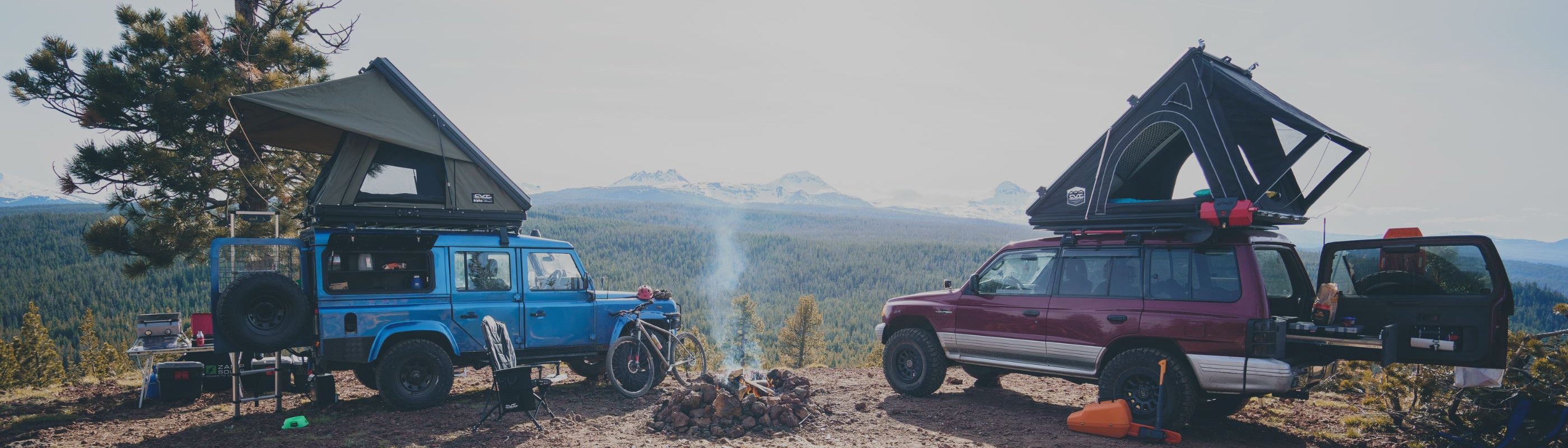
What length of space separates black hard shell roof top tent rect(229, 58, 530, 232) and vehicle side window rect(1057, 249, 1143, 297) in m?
6.92

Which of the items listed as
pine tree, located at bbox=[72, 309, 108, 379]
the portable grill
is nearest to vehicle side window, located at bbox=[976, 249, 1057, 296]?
the portable grill

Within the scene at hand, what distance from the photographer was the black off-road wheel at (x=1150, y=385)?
779 cm

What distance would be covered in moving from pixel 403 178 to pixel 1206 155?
917cm

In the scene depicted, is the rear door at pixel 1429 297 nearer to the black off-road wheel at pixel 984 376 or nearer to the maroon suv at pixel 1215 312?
the maroon suv at pixel 1215 312

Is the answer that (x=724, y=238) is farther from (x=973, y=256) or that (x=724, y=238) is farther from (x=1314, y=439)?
(x=1314, y=439)

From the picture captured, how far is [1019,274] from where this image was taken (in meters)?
9.52

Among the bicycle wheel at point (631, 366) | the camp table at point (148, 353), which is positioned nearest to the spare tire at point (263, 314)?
the camp table at point (148, 353)

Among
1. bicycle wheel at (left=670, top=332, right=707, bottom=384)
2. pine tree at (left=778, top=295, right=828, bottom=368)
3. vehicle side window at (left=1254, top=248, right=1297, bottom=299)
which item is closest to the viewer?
vehicle side window at (left=1254, top=248, right=1297, bottom=299)

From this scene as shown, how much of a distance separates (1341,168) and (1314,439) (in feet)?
9.71

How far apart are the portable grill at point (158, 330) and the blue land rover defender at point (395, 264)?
2.19 meters

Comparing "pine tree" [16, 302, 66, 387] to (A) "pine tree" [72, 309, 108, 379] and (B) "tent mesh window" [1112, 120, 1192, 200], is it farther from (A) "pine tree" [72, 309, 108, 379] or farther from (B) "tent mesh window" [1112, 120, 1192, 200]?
(B) "tent mesh window" [1112, 120, 1192, 200]

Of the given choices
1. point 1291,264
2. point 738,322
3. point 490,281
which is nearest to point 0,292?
point 738,322

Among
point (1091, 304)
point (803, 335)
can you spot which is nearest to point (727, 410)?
point (1091, 304)

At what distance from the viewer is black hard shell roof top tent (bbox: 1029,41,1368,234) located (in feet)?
26.3
